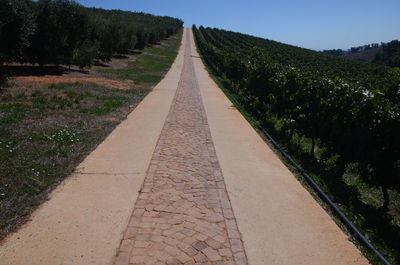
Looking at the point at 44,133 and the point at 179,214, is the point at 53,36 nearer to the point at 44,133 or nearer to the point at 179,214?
the point at 44,133

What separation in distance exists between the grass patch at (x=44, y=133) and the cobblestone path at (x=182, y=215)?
1.74 metres

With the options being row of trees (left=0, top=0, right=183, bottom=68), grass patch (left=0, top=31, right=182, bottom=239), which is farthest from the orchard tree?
grass patch (left=0, top=31, right=182, bottom=239)

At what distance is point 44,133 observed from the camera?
28.9ft

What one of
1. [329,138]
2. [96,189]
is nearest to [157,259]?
[96,189]

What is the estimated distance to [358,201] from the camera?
21.7ft

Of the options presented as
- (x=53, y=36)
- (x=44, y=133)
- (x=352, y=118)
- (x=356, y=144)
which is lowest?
(x=44, y=133)

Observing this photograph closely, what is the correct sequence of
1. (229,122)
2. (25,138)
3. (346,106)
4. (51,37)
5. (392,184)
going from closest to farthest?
(392,184), (346,106), (25,138), (229,122), (51,37)

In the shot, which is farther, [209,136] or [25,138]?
[209,136]

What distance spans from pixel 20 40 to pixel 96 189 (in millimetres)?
14288

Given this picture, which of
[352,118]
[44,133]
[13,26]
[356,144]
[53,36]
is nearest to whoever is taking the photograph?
[356,144]

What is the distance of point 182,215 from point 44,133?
5.41 metres

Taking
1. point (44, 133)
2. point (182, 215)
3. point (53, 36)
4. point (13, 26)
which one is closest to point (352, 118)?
point (182, 215)

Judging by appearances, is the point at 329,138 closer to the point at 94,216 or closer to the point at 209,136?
the point at 209,136

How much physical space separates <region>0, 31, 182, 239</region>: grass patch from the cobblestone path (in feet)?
5.72
